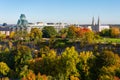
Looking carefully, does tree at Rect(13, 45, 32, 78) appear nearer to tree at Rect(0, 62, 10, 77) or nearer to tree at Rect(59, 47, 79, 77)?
tree at Rect(0, 62, 10, 77)

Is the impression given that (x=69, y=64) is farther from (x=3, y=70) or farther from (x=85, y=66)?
(x=3, y=70)

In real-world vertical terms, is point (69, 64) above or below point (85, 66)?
above

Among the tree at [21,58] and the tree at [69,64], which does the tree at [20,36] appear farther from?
the tree at [69,64]

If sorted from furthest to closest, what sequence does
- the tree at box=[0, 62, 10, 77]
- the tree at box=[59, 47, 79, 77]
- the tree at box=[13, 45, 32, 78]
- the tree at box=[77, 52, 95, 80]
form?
the tree at box=[13, 45, 32, 78] → the tree at box=[0, 62, 10, 77] → the tree at box=[77, 52, 95, 80] → the tree at box=[59, 47, 79, 77]

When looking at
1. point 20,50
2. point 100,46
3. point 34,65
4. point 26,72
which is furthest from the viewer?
point 100,46

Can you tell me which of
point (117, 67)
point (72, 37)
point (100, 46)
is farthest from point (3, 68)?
point (72, 37)

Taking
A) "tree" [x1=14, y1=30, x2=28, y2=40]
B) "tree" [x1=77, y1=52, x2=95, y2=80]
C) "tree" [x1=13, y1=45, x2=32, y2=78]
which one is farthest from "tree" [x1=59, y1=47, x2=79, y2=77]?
"tree" [x1=14, y1=30, x2=28, y2=40]

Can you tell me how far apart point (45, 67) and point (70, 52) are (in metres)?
3.63

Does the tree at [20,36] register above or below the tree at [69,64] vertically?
below

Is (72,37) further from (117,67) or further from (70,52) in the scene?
(117,67)

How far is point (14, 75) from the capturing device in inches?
1574

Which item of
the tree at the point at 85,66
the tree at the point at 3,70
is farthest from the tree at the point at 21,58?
the tree at the point at 85,66

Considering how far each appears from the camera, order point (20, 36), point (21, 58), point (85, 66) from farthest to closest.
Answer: point (20, 36)
point (21, 58)
point (85, 66)

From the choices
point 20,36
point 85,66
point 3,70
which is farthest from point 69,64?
point 20,36
